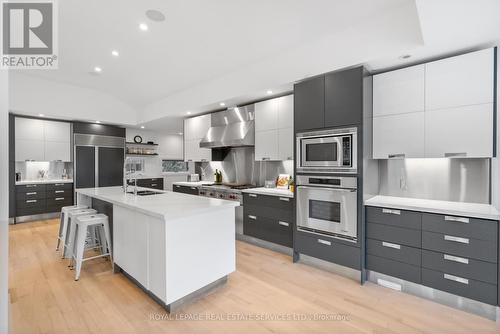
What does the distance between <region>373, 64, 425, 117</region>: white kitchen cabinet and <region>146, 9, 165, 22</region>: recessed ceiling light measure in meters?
2.61

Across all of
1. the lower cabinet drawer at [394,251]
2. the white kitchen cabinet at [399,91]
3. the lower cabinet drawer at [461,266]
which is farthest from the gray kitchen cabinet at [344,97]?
the lower cabinet drawer at [461,266]

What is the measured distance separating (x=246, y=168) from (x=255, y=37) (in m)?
2.41

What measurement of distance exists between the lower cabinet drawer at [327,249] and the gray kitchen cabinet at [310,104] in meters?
1.38

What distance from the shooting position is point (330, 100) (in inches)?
114

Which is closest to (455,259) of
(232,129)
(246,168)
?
(246,168)

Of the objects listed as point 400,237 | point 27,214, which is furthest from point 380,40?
point 27,214

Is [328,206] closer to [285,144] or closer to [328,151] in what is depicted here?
[328,151]

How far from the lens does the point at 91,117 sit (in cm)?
578

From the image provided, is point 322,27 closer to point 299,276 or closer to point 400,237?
point 400,237

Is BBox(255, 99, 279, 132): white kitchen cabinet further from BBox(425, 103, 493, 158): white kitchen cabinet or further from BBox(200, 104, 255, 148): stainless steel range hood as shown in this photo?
BBox(425, 103, 493, 158): white kitchen cabinet

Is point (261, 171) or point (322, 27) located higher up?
point (322, 27)

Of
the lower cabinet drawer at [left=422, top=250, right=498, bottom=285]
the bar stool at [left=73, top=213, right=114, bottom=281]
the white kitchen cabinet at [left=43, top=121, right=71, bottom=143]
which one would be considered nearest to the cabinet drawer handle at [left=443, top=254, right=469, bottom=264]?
the lower cabinet drawer at [left=422, top=250, right=498, bottom=285]

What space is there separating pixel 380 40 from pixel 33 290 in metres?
4.45

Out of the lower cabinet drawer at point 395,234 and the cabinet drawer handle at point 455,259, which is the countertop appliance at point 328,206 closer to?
the lower cabinet drawer at point 395,234
